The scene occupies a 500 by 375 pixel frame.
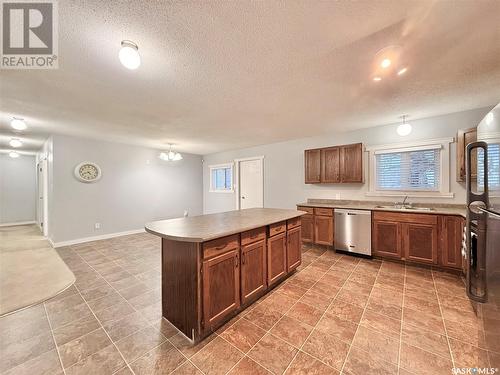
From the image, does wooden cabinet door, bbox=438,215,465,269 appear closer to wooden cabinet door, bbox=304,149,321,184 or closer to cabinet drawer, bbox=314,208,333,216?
cabinet drawer, bbox=314,208,333,216

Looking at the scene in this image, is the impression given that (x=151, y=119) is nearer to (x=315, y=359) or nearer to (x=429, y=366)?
(x=315, y=359)

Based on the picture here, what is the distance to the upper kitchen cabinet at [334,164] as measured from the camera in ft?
12.6

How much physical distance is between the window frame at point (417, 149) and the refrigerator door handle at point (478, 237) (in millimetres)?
1671

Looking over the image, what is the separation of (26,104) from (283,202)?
4867mm

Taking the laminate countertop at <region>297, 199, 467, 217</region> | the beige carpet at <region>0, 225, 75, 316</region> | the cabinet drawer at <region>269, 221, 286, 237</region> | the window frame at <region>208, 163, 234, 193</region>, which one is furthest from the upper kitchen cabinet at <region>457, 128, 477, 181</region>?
the beige carpet at <region>0, 225, 75, 316</region>

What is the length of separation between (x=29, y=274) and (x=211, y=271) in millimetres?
3212

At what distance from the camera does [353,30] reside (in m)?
1.47

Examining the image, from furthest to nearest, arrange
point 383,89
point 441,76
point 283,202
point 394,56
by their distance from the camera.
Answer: point 283,202, point 383,89, point 441,76, point 394,56

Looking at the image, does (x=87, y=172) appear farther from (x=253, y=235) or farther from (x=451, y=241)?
(x=451, y=241)

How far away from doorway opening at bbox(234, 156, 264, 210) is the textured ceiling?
2270 millimetres

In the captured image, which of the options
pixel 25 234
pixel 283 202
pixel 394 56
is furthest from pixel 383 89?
pixel 25 234

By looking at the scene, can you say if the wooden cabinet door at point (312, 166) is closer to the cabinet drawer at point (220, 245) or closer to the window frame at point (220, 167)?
the window frame at point (220, 167)

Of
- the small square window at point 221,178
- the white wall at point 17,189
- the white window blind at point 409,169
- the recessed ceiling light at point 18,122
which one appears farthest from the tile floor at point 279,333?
the white wall at point 17,189

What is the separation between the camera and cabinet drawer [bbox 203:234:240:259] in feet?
5.53
